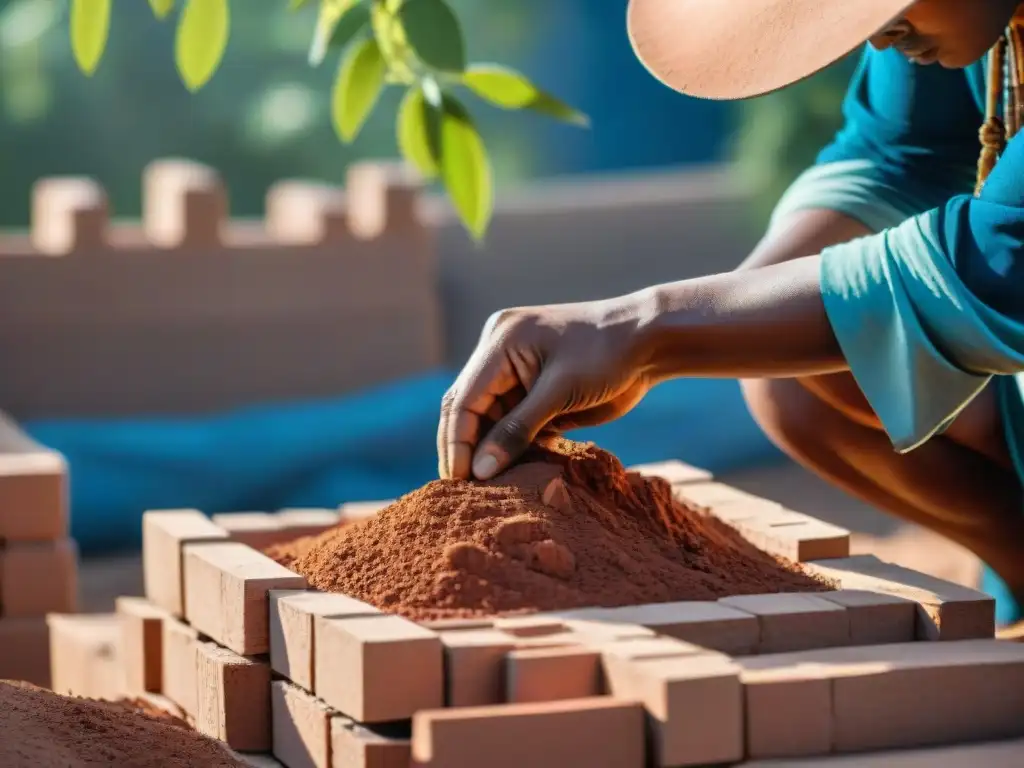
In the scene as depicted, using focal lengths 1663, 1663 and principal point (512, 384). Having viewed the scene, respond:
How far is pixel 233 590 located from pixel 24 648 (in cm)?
113

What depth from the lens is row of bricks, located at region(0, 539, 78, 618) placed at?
9.43 feet

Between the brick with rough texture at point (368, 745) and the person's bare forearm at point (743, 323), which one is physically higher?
the person's bare forearm at point (743, 323)

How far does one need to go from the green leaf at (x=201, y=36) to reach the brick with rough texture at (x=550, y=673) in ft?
2.98

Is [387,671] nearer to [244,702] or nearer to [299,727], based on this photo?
[299,727]

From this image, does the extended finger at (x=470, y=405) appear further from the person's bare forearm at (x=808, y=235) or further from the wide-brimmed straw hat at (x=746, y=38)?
the person's bare forearm at (x=808, y=235)

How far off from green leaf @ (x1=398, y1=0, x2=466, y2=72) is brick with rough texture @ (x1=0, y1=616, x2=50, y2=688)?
134cm

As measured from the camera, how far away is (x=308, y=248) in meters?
5.27

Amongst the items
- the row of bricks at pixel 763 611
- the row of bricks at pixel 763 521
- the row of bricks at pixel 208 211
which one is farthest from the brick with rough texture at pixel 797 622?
the row of bricks at pixel 208 211

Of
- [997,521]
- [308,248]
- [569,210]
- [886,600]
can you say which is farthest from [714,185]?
[886,600]

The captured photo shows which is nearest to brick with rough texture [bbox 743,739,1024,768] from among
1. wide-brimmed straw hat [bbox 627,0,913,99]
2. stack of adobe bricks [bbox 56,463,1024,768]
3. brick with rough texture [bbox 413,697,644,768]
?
stack of adobe bricks [bbox 56,463,1024,768]

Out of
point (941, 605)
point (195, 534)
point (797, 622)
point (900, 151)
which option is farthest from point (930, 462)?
point (195, 534)

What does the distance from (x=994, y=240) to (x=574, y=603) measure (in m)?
0.61

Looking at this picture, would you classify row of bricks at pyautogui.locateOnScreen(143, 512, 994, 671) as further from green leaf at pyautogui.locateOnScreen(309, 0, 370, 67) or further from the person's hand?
green leaf at pyautogui.locateOnScreen(309, 0, 370, 67)

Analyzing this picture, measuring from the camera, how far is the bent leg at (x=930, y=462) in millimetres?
2490
